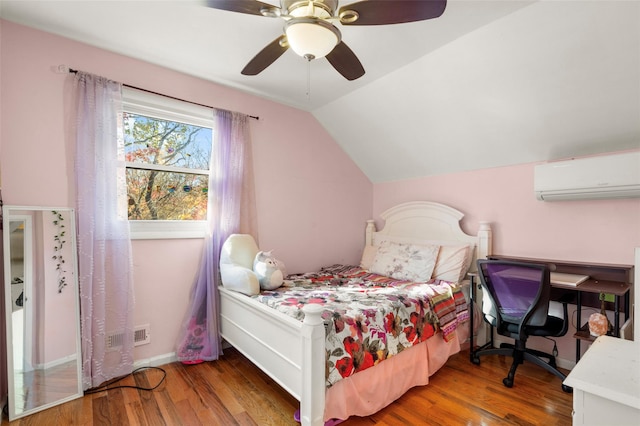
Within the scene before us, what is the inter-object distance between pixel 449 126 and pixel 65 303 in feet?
11.2

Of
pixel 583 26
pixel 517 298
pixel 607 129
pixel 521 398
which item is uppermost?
pixel 583 26

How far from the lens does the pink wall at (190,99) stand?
2.05 m

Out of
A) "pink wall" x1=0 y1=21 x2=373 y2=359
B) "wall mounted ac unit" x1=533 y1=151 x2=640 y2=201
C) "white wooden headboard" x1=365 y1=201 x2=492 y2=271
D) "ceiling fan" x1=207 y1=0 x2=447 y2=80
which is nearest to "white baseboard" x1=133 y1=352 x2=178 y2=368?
"pink wall" x1=0 y1=21 x2=373 y2=359

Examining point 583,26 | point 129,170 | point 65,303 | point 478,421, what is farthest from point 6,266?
point 583,26

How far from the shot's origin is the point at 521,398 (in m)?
2.12

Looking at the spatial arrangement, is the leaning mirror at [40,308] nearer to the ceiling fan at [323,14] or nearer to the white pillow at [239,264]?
the white pillow at [239,264]

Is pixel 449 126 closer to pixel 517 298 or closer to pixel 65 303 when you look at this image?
pixel 517 298

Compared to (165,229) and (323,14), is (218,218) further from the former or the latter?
(323,14)

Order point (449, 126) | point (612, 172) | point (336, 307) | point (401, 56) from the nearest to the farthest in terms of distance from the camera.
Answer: point (336, 307) < point (612, 172) < point (401, 56) < point (449, 126)

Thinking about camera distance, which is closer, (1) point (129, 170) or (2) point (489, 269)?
(2) point (489, 269)

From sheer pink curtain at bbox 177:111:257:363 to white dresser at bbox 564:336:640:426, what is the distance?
2.43 meters

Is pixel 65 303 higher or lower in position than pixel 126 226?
lower

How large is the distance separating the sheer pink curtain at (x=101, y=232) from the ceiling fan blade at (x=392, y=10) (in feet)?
6.26

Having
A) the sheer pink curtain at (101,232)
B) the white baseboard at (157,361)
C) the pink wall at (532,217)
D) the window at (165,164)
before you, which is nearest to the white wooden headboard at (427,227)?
the pink wall at (532,217)
